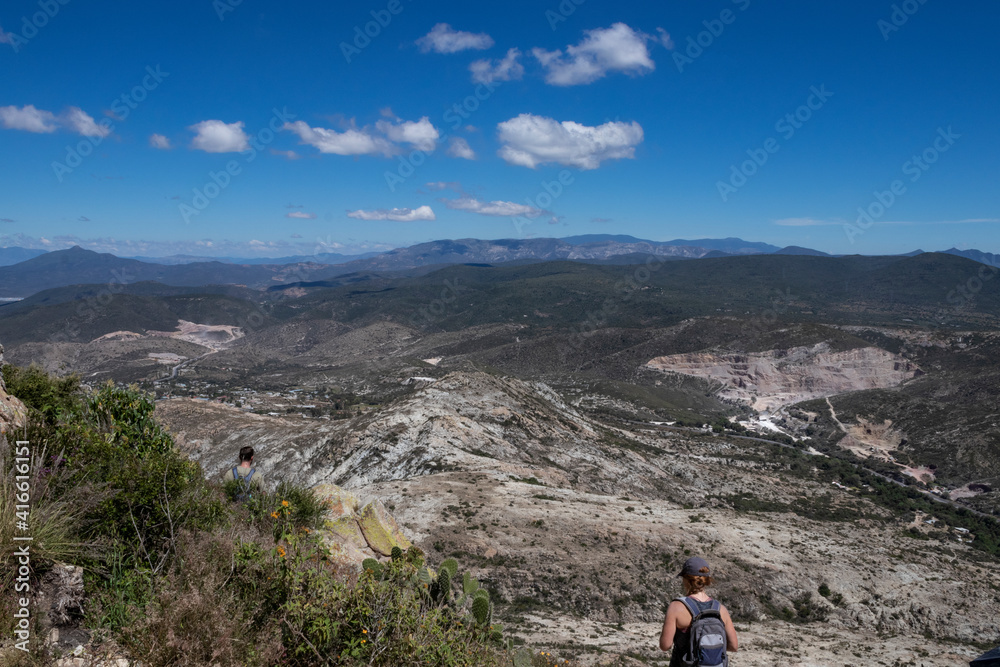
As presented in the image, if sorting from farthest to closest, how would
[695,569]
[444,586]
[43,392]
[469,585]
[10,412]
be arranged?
[469,585] < [43,392] < [444,586] < [10,412] < [695,569]

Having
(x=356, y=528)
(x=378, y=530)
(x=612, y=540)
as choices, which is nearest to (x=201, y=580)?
(x=356, y=528)

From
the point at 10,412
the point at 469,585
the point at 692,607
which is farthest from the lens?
the point at 469,585

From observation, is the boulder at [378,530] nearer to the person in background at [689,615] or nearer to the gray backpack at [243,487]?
the gray backpack at [243,487]

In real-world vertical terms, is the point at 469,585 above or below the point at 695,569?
Result: below

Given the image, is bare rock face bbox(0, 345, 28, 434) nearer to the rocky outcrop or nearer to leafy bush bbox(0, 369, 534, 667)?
leafy bush bbox(0, 369, 534, 667)

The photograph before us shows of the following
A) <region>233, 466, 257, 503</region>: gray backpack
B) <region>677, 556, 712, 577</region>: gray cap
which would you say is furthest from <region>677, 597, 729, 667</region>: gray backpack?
<region>233, 466, 257, 503</region>: gray backpack

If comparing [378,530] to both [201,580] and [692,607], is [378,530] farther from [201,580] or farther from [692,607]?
[692,607]

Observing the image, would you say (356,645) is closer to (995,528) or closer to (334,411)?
(995,528)

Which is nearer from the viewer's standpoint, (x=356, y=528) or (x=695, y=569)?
(x=695, y=569)
